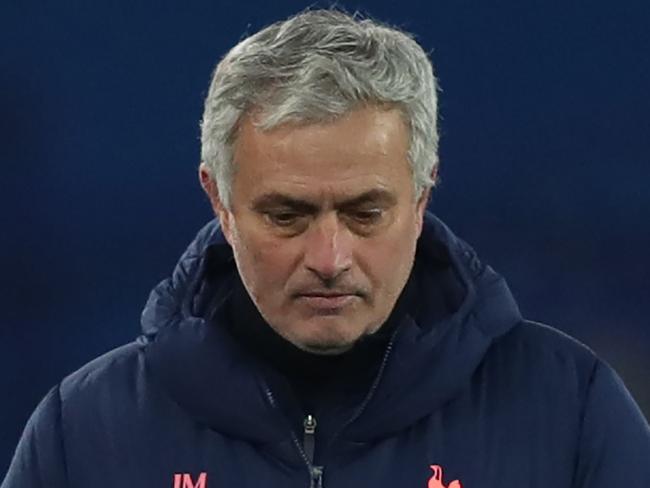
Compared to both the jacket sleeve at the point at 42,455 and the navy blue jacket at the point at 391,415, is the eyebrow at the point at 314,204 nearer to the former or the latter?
the navy blue jacket at the point at 391,415

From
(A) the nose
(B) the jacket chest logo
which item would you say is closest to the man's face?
(A) the nose

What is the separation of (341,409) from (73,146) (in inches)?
40.3

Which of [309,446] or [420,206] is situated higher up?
[420,206]

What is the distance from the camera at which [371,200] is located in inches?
59.1

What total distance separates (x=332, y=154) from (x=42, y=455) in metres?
0.40

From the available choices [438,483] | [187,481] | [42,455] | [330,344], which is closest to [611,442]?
[438,483]

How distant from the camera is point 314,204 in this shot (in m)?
1.50

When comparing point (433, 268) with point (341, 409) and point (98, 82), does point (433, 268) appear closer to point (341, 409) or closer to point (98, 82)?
point (341, 409)

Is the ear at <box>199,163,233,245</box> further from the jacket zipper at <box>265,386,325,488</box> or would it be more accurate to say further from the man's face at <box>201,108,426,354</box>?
the jacket zipper at <box>265,386,325,488</box>

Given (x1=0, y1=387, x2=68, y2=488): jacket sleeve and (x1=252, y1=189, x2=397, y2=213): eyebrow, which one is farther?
(x1=0, y1=387, x2=68, y2=488): jacket sleeve

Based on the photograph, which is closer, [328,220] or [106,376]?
[328,220]

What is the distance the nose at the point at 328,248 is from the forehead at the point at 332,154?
3 cm

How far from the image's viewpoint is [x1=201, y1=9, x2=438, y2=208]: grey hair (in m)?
1.49

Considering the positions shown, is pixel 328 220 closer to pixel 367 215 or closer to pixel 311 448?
pixel 367 215
